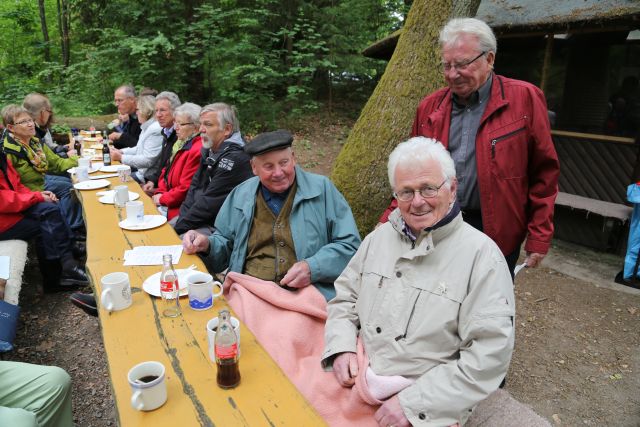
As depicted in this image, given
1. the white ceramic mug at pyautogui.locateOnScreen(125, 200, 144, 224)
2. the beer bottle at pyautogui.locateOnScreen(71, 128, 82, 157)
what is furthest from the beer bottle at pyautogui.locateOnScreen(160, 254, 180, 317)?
the beer bottle at pyautogui.locateOnScreen(71, 128, 82, 157)

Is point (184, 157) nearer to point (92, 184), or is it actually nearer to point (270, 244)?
point (92, 184)

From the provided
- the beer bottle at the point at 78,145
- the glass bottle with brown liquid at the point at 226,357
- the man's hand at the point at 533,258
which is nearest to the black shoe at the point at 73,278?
the beer bottle at the point at 78,145

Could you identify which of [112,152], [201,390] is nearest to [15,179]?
[112,152]

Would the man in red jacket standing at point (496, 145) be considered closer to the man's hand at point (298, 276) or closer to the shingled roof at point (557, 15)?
the man's hand at point (298, 276)

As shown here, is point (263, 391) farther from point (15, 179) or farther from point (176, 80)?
point (176, 80)

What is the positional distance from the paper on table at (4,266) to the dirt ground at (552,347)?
699 millimetres

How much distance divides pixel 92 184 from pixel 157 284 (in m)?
2.54

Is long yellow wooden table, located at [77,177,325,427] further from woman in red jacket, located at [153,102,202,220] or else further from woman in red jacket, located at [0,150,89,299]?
woman in red jacket, located at [0,150,89,299]

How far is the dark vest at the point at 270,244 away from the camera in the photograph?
2.66 m

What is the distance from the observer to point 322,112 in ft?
43.5

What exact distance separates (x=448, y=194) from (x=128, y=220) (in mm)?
2422

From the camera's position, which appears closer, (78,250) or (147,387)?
(147,387)

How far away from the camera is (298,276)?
2430mm

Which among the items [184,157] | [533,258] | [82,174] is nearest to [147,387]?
[533,258]
